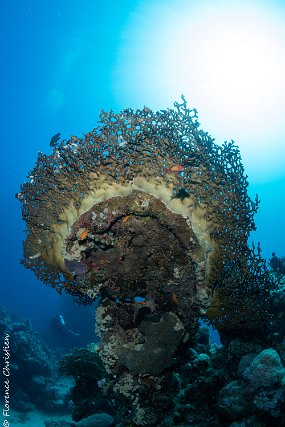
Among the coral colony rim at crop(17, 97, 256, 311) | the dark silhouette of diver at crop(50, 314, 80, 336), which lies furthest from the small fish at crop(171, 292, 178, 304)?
the dark silhouette of diver at crop(50, 314, 80, 336)

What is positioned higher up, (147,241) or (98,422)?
(147,241)

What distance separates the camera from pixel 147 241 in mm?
5496

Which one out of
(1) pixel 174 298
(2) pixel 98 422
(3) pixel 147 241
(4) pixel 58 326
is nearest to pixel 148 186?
(3) pixel 147 241

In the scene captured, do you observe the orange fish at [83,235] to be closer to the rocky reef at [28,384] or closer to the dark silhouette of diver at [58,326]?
the rocky reef at [28,384]

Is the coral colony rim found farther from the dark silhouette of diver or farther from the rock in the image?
the dark silhouette of diver

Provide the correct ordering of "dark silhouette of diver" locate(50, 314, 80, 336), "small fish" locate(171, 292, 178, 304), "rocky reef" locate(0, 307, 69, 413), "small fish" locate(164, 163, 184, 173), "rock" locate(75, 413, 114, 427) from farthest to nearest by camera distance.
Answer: "dark silhouette of diver" locate(50, 314, 80, 336) → "rocky reef" locate(0, 307, 69, 413) → "rock" locate(75, 413, 114, 427) → "small fish" locate(171, 292, 178, 304) → "small fish" locate(164, 163, 184, 173)

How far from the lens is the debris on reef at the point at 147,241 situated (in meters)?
5.16

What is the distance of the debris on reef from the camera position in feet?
16.9

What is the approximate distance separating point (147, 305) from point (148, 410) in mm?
1908

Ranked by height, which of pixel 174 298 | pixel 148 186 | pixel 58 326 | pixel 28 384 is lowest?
pixel 174 298

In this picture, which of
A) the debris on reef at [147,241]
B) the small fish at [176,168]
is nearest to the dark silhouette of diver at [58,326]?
the debris on reef at [147,241]

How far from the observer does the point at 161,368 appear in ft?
17.3

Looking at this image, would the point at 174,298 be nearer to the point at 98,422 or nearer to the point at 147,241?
the point at 147,241

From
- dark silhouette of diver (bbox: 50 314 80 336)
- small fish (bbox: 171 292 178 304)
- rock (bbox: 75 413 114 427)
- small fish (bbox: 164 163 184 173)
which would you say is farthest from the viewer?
dark silhouette of diver (bbox: 50 314 80 336)
